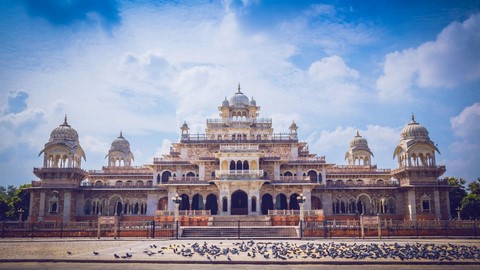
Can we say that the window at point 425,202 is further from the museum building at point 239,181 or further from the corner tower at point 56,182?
the corner tower at point 56,182

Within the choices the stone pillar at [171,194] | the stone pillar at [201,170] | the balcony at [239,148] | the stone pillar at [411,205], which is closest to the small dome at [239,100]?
the balcony at [239,148]

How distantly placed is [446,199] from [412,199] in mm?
3541

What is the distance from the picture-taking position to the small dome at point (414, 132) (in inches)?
1930

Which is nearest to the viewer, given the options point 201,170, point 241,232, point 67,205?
point 241,232

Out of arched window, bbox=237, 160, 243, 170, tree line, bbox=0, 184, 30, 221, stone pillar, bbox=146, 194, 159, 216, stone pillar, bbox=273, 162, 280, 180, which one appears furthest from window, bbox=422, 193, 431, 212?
tree line, bbox=0, 184, 30, 221

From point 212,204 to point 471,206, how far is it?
97.6 ft

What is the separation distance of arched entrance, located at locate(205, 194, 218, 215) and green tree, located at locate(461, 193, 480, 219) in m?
28.7

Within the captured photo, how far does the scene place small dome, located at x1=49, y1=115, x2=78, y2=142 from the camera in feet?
163

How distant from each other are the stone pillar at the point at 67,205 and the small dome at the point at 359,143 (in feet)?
126

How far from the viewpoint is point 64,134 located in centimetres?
4984

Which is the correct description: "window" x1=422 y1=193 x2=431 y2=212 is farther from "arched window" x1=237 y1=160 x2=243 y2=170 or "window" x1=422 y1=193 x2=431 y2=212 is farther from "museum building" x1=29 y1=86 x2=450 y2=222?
"arched window" x1=237 y1=160 x2=243 y2=170

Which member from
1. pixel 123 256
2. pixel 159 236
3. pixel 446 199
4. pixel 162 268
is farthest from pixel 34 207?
pixel 446 199

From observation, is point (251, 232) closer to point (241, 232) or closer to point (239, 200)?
point (241, 232)

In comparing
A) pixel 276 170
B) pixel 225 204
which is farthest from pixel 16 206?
pixel 276 170
